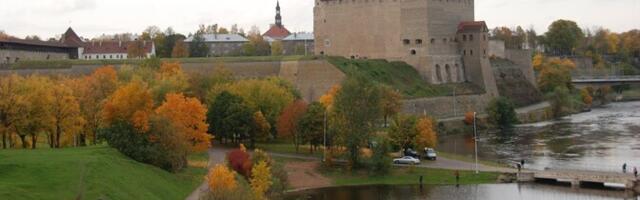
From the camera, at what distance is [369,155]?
40500 mm

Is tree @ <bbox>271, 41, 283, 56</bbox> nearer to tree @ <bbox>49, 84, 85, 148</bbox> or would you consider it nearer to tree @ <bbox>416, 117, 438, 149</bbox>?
tree @ <bbox>416, 117, 438, 149</bbox>

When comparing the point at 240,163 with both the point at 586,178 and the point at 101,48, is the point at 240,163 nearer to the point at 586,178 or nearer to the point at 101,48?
the point at 586,178

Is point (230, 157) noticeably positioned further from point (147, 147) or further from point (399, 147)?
point (399, 147)

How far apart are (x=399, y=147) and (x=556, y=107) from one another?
116 feet

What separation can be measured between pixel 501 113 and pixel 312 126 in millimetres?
26729

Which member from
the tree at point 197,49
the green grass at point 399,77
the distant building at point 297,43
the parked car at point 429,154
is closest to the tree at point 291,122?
the parked car at point 429,154

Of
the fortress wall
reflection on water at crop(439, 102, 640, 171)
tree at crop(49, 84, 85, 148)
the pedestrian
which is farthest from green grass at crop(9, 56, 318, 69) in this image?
the pedestrian

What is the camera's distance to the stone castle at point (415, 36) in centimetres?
7569

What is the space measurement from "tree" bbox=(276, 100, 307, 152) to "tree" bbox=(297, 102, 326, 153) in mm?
531

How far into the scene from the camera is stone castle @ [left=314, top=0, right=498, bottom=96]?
248 feet

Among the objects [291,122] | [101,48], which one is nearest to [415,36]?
[101,48]

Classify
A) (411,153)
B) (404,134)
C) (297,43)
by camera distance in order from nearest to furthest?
1. (404,134)
2. (411,153)
3. (297,43)

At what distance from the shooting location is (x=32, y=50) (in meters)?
72.8

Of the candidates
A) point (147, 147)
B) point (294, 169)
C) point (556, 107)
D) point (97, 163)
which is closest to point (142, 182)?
point (97, 163)
